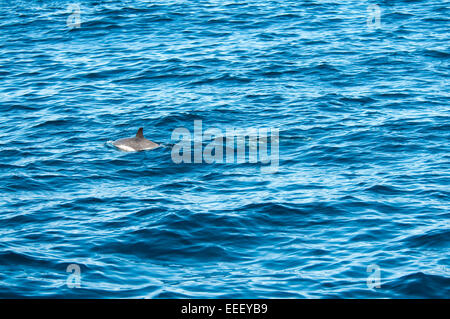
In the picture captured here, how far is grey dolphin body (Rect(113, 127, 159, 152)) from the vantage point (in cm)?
2230

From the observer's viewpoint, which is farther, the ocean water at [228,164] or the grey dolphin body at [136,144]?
the grey dolphin body at [136,144]

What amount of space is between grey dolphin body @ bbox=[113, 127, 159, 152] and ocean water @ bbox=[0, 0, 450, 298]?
0.32 metres

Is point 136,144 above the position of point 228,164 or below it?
above

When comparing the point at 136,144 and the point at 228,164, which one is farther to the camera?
the point at 136,144

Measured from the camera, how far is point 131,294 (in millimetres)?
14328

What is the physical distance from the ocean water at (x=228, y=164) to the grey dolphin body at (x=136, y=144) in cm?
32

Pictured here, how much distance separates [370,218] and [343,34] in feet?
59.8

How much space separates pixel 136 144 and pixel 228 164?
119 inches

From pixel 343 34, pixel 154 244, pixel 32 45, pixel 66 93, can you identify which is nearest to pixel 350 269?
pixel 154 244

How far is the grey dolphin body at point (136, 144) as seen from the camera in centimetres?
2230

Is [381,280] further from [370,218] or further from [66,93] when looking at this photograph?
[66,93]

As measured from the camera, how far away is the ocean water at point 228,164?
15.4 m

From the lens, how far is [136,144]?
22.4 m

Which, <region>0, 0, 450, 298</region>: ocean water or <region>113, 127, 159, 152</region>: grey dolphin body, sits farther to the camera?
<region>113, 127, 159, 152</region>: grey dolphin body
